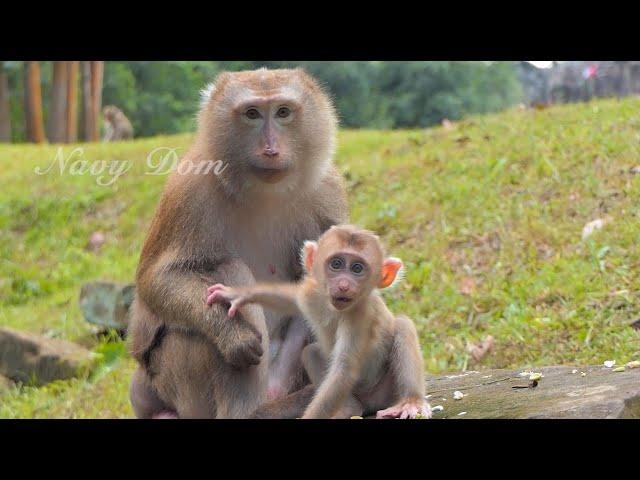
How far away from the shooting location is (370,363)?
403 cm

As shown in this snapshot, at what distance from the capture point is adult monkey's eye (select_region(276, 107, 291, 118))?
4.20 metres

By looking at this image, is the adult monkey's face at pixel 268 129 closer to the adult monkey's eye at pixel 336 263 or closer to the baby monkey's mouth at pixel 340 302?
the adult monkey's eye at pixel 336 263

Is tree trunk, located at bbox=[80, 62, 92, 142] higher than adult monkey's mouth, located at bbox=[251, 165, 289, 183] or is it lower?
lower

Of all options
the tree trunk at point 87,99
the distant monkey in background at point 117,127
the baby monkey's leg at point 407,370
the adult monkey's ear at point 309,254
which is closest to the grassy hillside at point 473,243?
the baby monkey's leg at point 407,370

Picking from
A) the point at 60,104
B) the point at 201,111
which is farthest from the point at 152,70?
the point at 201,111

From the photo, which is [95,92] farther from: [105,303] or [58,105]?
[105,303]

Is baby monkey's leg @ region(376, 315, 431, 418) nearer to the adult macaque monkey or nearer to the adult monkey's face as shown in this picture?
the adult macaque monkey

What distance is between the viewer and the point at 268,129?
13.6 ft

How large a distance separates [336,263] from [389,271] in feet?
0.79

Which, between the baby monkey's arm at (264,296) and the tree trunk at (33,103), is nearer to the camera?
the baby monkey's arm at (264,296)

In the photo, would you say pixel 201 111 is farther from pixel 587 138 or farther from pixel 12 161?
pixel 12 161

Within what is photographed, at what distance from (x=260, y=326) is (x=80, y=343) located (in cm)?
578

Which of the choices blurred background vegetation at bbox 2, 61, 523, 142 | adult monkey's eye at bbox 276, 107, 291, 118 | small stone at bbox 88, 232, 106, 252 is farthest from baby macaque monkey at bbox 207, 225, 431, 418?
blurred background vegetation at bbox 2, 61, 523, 142

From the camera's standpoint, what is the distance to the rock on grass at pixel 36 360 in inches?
340
